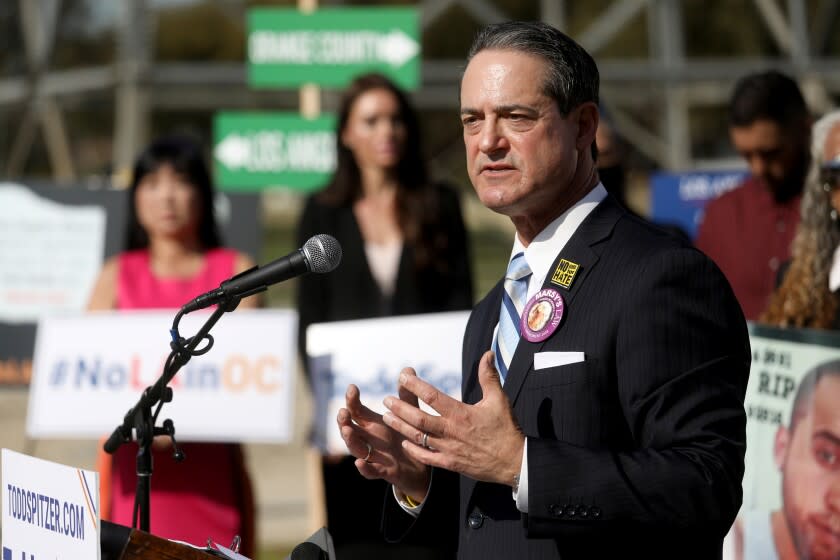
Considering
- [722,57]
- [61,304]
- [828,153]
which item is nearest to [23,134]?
[61,304]

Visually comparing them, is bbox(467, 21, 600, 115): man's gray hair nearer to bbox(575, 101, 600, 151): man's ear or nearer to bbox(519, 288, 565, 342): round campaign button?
bbox(575, 101, 600, 151): man's ear

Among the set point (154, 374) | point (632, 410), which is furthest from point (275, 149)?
point (632, 410)

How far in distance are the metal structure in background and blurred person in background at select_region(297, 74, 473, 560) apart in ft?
21.5

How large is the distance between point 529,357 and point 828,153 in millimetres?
2099

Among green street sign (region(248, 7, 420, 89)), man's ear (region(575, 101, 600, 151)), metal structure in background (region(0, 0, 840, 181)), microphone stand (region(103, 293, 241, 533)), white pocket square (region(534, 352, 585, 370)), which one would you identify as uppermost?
metal structure in background (region(0, 0, 840, 181))

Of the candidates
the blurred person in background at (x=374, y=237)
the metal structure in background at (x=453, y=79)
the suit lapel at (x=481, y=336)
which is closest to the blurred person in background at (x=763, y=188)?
the blurred person in background at (x=374, y=237)

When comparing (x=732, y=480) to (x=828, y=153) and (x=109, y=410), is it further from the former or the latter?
(x=109, y=410)

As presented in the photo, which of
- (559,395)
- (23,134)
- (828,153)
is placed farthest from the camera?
(23,134)

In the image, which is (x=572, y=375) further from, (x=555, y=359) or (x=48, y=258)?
(x=48, y=258)

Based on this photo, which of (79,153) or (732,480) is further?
(79,153)

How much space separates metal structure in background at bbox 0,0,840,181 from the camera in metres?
12.3

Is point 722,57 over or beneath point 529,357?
over

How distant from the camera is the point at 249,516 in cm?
510

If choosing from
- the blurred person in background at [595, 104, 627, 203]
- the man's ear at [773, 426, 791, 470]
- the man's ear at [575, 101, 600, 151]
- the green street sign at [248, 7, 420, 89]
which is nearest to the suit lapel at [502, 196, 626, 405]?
the man's ear at [575, 101, 600, 151]
